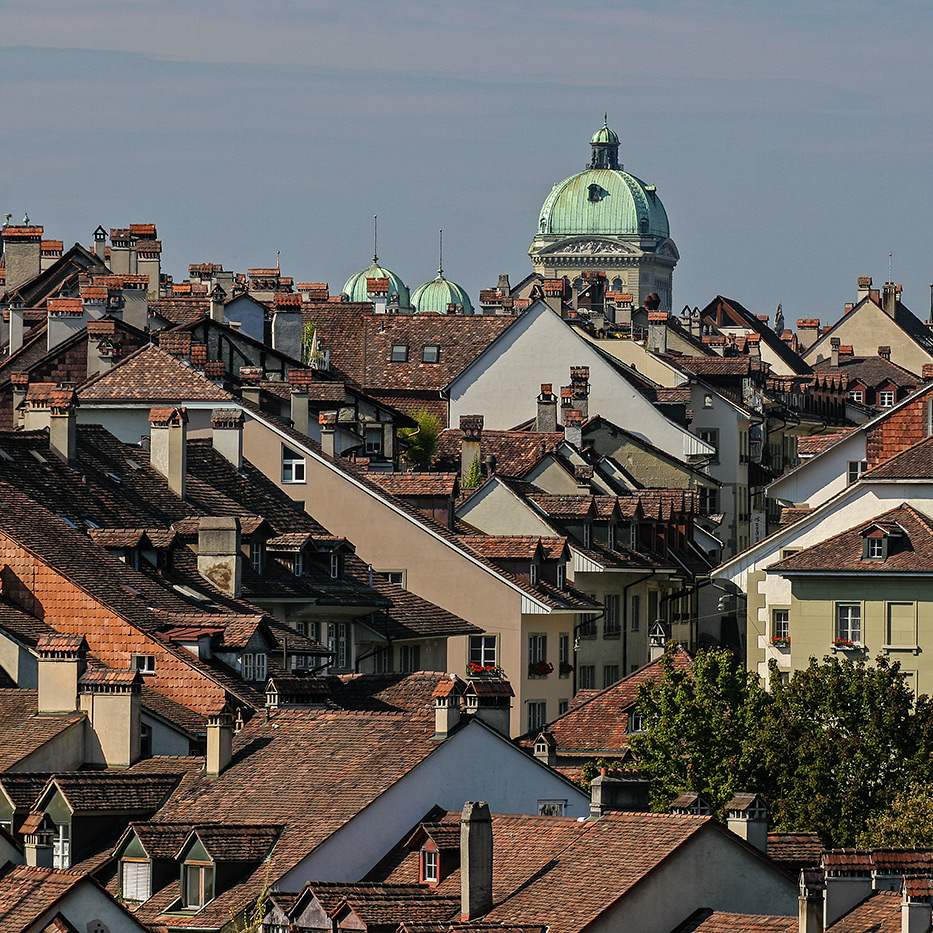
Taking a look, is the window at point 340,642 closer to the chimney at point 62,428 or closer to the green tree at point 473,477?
the chimney at point 62,428

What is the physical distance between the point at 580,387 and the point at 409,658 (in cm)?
3619

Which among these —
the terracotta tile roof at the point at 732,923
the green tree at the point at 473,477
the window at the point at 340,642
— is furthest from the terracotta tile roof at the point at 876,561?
the terracotta tile roof at the point at 732,923

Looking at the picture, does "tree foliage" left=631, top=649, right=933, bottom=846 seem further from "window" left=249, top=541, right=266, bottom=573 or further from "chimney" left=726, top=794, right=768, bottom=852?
"chimney" left=726, top=794, right=768, bottom=852

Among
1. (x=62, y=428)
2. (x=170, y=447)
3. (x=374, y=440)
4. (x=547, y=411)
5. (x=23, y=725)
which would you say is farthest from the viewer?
(x=547, y=411)

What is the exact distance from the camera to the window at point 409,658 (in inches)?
2645

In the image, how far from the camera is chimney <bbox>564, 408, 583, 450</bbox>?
97925 millimetres

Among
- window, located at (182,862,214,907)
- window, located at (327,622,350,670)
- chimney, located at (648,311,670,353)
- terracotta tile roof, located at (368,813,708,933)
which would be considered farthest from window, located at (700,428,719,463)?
window, located at (182,862,214,907)

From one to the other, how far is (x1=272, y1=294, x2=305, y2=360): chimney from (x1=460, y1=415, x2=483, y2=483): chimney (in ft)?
21.1

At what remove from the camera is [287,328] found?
99438 mm

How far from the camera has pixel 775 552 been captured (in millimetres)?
84188

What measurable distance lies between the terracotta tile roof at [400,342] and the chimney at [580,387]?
6.52 metres

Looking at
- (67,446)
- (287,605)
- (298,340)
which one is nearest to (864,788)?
(287,605)

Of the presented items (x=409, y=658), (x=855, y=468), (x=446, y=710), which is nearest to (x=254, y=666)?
(x=446, y=710)

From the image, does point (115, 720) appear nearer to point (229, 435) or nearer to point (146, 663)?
point (146, 663)
